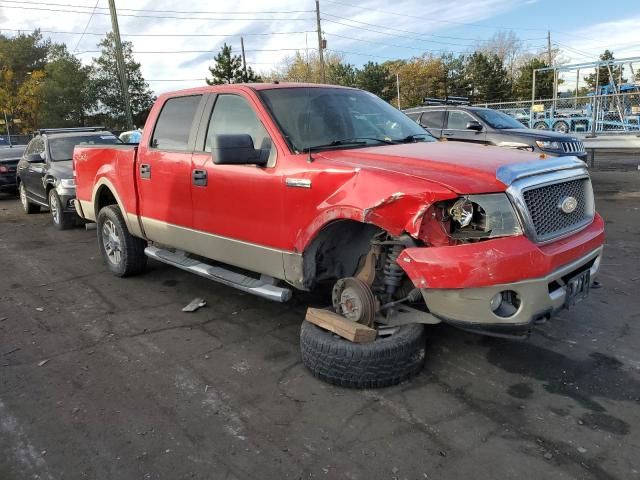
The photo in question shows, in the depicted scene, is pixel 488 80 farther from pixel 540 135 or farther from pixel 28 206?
pixel 28 206

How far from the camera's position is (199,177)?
4.48 metres

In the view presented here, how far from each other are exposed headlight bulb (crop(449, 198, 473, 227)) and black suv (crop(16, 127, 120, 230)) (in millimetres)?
7417

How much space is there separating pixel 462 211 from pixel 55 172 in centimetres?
830

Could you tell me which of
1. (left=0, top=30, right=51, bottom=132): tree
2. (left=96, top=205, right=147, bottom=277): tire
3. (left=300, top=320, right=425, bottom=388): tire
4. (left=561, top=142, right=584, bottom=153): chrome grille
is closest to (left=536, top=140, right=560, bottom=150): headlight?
(left=561, top=142, right=584, bottom=153): chrome grille

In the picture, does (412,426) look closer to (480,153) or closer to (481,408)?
(481,408)

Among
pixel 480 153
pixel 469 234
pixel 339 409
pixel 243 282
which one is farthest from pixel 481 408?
pixel 243 282

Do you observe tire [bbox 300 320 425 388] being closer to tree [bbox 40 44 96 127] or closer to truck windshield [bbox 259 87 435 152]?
truck windshield [bbox 259 87 435 152]

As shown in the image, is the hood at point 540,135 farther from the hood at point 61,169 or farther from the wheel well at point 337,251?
the hood at point 61,169

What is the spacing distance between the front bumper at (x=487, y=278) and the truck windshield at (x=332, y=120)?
4.42 feet

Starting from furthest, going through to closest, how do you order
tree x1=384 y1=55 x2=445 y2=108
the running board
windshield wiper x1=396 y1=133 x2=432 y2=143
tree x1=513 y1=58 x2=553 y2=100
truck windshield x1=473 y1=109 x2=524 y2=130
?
1. tree x1=384 y1=55 x2=445 y2=108
2. tree x1=513 y1=58 x2=553 y2=100
3. truck windshield x1=473 y1=109 x2=524 y2=130
4. windshield wiper x1=396 y1=133 x2=432 y2=143
5. the running board

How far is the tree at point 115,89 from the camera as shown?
49.3m

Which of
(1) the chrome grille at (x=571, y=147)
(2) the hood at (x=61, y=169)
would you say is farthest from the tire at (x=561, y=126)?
(2) the hood at (x=61, y=169)

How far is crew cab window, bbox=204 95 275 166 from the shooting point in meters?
4.00

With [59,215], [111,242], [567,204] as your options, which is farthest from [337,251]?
[59,215]
